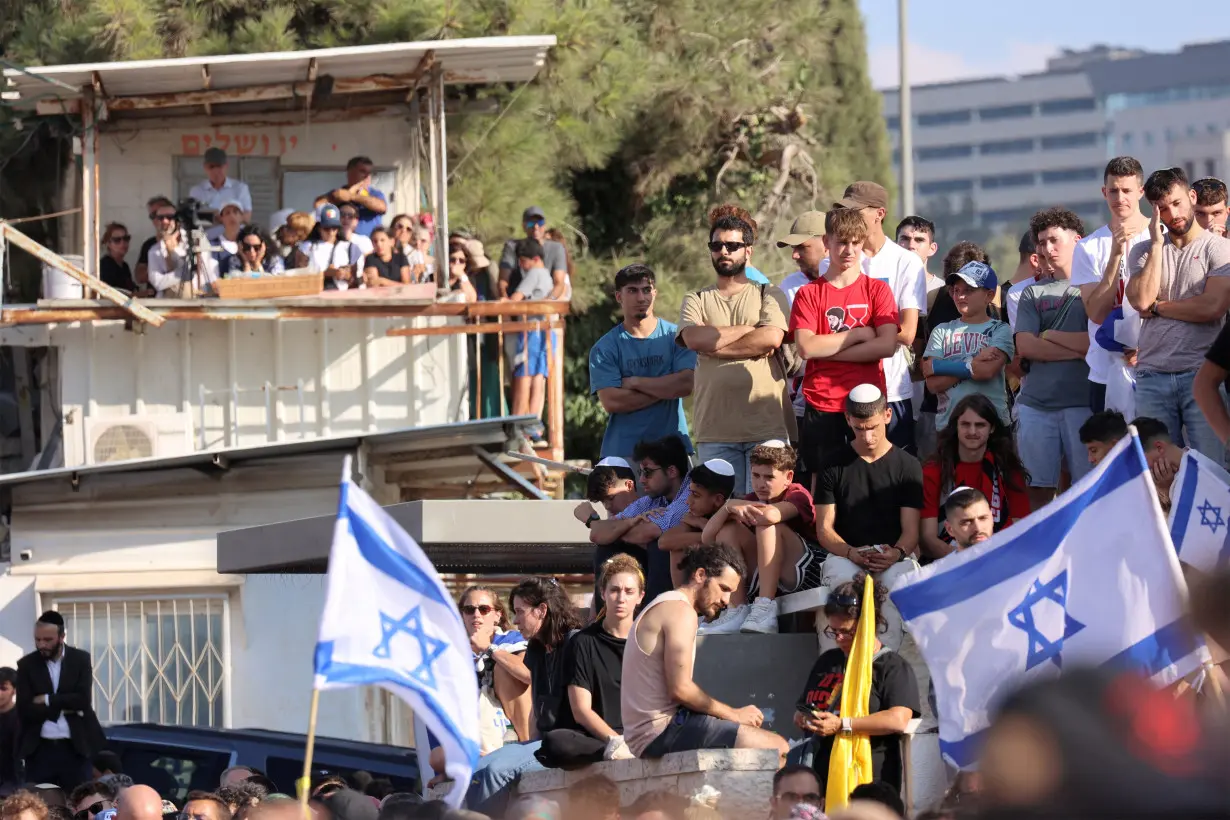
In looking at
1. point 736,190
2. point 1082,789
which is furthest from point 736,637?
point 736,190

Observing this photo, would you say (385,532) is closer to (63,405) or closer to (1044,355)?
(1044,355)

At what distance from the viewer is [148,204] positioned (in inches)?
812

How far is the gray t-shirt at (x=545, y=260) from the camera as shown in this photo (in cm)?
1998

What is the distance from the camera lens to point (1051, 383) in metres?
10.9

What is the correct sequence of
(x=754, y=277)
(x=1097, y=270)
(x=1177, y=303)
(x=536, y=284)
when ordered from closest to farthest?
(x=1177, y=303) → (x=1097, y=270) → (x=754, y=277) → (x=536, y=284)

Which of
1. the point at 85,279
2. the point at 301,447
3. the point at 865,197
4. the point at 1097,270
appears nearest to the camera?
the point at 1097,270

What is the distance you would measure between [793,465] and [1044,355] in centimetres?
157

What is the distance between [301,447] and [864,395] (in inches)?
341

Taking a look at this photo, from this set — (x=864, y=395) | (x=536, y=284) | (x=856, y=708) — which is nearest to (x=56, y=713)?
(x=864, y=395)

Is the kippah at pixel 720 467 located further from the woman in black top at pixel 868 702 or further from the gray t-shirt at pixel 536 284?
the gray t-shirt at pixel 536 284

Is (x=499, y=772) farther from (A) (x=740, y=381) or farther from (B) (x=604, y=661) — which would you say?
(A) (x=740, y=381)

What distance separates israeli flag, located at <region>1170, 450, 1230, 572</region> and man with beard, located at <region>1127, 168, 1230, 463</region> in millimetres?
1473

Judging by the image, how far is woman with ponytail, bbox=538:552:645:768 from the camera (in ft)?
30.2

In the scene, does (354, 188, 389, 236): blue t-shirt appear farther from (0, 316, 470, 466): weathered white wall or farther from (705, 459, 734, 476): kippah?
(705, 459, 734, 476): kippah
